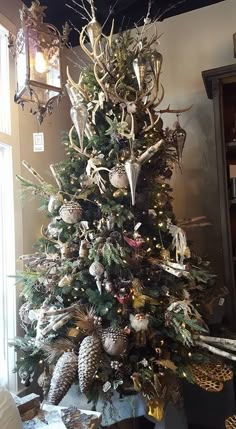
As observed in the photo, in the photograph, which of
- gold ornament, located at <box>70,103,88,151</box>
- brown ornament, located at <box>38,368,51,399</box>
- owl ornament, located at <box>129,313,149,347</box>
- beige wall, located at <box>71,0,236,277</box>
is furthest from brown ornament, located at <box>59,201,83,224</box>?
beige wall, located at <box>71,0,236,277</box>

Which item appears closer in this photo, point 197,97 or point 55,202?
point 55,202

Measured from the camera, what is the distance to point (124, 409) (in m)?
1.96

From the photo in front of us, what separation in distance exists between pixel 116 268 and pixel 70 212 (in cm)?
39

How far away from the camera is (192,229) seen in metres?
2.93

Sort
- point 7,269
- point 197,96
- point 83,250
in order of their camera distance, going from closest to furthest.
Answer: point 83,250 < point 7,269 < point 197,96

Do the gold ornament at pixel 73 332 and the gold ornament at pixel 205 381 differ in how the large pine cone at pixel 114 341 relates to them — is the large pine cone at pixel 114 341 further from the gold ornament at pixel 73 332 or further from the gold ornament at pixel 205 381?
the gold ornament at pixel 205 381

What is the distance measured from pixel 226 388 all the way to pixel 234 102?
6.64ft

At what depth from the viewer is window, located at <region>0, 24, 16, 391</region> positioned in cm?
238

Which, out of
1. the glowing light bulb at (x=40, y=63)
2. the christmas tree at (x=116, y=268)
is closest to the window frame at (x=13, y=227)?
the christmas tree at (x=116, y=268)

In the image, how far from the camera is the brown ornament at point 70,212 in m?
2.03

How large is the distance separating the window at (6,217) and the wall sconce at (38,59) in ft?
1.60

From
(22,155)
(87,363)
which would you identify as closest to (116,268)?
(87,363)

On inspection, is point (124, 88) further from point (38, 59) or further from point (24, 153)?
point (24, 153)

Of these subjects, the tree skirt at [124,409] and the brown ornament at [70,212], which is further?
the brown ornament at [70,212]
